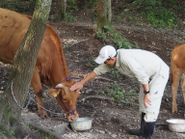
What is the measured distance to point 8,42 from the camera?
20.1 feet

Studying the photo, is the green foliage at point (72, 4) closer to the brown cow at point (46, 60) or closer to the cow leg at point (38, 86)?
the brown cow at point (46, 60)

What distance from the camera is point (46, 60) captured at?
217 inches

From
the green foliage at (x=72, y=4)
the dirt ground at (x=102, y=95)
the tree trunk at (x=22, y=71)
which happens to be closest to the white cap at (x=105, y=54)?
the tree trunk at (x=22, y=71)

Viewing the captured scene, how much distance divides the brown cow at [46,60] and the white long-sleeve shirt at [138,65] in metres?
0.79

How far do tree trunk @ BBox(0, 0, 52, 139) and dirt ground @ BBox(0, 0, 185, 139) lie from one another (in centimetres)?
89

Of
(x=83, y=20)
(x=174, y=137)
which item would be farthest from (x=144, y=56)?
(x=83, y=20)

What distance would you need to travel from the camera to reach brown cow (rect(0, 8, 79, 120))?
517 cm

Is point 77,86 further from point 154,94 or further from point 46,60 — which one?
point 154,94

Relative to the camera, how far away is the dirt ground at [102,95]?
5305 mm

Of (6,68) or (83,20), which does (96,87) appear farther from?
(83,20)

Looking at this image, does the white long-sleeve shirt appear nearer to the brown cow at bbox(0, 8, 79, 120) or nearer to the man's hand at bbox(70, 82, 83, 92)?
the man's hand at bbox(70, 82, 83, 92)

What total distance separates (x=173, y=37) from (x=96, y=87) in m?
6.24

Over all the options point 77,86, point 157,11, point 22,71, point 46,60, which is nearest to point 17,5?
point 157,11

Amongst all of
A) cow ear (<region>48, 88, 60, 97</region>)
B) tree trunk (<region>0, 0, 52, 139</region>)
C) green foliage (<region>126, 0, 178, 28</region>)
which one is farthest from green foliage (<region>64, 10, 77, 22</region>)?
tree trunk (<region>0, 0, 52, 139</region>)
